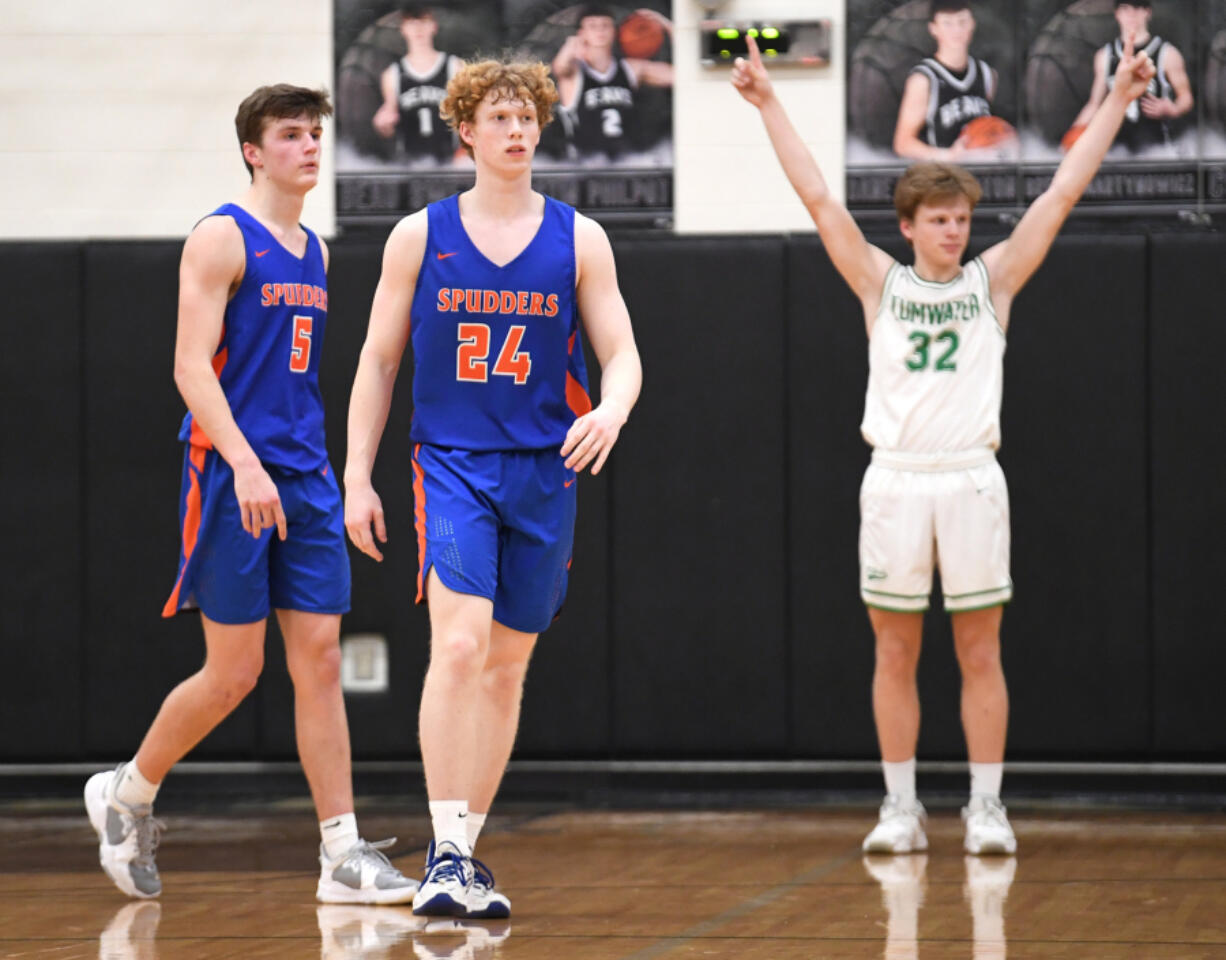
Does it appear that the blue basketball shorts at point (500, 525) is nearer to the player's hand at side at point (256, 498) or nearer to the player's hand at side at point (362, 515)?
the player's hand at side at point (362, 515)

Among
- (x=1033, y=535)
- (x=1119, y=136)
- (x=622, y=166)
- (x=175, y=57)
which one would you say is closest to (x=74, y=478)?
(x=175, y=57)

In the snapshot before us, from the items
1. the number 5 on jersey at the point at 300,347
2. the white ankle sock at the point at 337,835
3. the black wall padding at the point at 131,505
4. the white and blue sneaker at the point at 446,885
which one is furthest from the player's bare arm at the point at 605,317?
the black wall padding at the point at 131,505

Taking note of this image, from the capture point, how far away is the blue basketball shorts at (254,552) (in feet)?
12.4

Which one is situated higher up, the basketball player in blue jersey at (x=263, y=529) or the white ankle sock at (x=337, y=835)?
the basketball player in blue jersey at (x=263, y=529)

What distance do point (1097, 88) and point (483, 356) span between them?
3203 mm

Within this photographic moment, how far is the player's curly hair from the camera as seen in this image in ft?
11.5

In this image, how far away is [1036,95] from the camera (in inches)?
229

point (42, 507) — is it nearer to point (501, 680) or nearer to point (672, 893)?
point (501, 680)

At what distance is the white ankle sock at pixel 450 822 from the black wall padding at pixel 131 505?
2686 mm

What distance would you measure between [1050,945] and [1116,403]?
112 inches

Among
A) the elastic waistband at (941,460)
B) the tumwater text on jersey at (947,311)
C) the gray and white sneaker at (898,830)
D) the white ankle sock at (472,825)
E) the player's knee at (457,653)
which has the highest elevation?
the tumwater text on jersey at (947,311)

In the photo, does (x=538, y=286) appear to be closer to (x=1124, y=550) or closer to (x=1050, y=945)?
(x=1050, y=945)

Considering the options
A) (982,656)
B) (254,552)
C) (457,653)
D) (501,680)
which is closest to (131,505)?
(254,552)

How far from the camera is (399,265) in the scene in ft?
11.5
